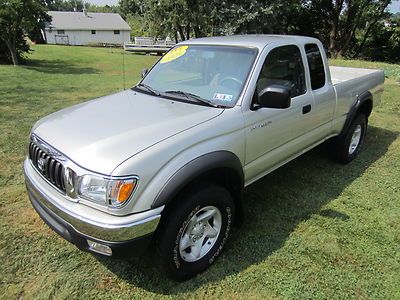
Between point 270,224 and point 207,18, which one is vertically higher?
point 207,18

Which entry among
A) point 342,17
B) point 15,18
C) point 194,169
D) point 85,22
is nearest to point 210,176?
point 194,169

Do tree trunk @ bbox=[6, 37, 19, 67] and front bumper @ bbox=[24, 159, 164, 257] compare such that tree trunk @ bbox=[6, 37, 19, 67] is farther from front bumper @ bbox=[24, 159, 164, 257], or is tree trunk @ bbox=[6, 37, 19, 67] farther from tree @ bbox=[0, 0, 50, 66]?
front bumper @ bbox=[24, 159, 164, 257]

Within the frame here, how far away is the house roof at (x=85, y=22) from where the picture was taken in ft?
193

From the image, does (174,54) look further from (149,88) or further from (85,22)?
(85,22)

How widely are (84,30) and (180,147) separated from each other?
63081 millimetres

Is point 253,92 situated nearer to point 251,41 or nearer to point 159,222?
point 251,41

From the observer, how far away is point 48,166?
8.89 feet

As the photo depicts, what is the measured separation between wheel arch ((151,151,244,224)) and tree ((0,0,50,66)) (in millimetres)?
15619

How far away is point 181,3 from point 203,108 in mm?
23592

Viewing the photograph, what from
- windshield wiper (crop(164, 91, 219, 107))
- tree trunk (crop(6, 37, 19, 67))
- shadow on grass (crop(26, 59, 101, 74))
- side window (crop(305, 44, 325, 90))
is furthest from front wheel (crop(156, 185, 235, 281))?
tree trunk (crop(6, 37, 19, 67))

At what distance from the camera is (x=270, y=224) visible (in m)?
3.73

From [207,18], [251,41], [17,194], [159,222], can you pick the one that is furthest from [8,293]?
[207,18]

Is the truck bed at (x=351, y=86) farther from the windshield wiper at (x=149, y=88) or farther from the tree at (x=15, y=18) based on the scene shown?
the tree at (x=15, y=18)

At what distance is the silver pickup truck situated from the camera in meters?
2.40
